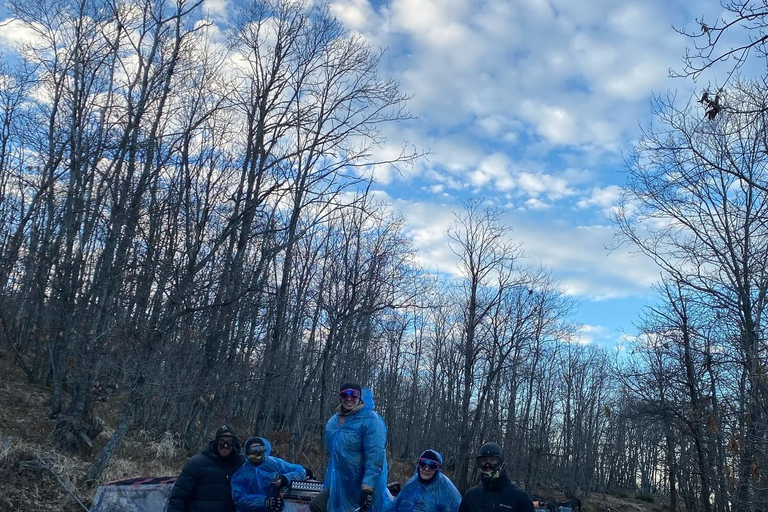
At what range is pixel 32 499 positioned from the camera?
8617 millimetres

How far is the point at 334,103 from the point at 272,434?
14.2 metres

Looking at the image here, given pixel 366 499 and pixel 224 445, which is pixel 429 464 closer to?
pixel 366 499

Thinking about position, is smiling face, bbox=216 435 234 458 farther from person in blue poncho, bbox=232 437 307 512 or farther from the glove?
the glove

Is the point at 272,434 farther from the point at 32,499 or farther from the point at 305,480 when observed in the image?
the point at 305,480

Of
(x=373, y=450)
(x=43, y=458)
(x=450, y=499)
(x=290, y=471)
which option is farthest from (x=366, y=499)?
(x=43, y=458)

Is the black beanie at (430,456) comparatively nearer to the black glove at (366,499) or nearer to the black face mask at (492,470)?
the black face mask at (492,470)

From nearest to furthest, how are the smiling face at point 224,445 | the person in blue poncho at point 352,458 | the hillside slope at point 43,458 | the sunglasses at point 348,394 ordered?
the person in blue poncho at point 352,458 → the sunglasses at point 348,394 → the smiling face at point 224,445 → the hillside slope at point 43,458

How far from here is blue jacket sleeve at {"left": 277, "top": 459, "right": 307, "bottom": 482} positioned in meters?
6.05

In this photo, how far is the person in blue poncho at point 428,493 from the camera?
5406 mm

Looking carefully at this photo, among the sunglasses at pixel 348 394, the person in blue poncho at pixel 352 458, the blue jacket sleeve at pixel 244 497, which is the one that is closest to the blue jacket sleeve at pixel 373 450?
the person in blue poncho at pixel 352 458

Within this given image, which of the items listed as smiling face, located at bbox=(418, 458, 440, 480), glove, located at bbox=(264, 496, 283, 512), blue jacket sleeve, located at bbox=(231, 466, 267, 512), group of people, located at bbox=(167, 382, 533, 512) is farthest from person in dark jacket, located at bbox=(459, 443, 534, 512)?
blue jacket sleeve, located at bbox=(231, 466, 267, 512)

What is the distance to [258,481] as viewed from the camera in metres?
5.79

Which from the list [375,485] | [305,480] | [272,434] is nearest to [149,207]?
[305,480]

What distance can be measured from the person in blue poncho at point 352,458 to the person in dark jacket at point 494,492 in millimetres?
840
